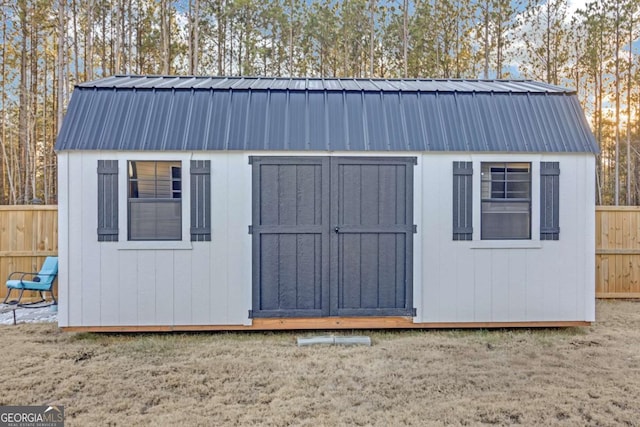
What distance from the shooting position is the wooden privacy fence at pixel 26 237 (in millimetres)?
5598

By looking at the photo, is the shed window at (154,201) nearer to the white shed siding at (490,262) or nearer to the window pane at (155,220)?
the window pane at (155,220)

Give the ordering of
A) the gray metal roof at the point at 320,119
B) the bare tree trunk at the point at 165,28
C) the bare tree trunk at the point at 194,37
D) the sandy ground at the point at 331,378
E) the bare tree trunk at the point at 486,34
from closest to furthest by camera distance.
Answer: the sandy ground at the point at 331,378, the gray metal roof at the point at 320,119, the bare tree trunk at the point at 194,37, the bare tree trunk at the point at 165,28, the bare tree trunk at the point at 486,34

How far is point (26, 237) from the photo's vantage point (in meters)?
5.64

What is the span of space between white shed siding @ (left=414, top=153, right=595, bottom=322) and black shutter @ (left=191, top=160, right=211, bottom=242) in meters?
2.19

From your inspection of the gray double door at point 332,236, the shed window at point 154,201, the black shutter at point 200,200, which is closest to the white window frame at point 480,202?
the gray double door at point 332,236

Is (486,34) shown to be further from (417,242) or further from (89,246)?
(89,246)

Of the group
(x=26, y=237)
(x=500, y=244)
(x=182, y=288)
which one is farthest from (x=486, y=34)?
(x=26, y=237)

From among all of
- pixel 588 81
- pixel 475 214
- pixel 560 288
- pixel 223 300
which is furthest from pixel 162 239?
pixel 588 81

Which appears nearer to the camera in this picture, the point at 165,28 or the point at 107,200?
the point at 107,200

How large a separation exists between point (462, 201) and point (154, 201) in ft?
10.3

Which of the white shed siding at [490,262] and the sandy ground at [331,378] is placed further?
the white shed siding at [490,262]

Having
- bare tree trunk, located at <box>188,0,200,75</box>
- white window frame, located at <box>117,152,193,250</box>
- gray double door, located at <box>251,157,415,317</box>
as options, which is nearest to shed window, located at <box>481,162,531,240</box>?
gray double door, located at <box>251,157,415,317</box>

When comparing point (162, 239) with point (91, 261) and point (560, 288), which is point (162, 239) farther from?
point (560, 288)

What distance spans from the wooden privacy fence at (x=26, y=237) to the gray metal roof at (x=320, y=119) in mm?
2335
